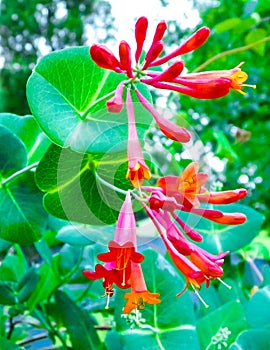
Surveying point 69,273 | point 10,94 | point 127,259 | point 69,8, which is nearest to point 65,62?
point 127,259

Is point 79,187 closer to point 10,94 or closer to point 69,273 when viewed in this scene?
point 69,273

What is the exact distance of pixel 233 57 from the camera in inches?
60.4

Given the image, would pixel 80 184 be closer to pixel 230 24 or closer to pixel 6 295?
pixel 6 295

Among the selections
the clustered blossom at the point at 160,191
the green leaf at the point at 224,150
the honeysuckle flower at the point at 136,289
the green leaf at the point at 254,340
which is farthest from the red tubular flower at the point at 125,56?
the green leaf at the point at 224,150

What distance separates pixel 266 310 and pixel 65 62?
0.30 metres

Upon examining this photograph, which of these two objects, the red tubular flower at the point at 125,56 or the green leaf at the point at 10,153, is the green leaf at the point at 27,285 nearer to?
the green leaf at the point at 10,153

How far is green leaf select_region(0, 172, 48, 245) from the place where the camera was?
1.57ft

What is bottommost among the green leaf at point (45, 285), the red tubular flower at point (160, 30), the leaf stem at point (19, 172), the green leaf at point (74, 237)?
the green leaf at point (45, 285)

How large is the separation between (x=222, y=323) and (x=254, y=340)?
A: 4 cm

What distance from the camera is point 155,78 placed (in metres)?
0.35

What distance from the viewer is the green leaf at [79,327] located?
0.52 m

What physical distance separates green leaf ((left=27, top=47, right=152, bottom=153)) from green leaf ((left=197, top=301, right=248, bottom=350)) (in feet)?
0.69

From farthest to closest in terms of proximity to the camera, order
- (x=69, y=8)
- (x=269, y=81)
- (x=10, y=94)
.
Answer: (x=69, y=8)
(x=10, y=94)
(x=269, y=81)

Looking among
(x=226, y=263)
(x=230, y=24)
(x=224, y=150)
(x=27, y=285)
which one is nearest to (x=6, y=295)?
A: (x=27, y=285)
